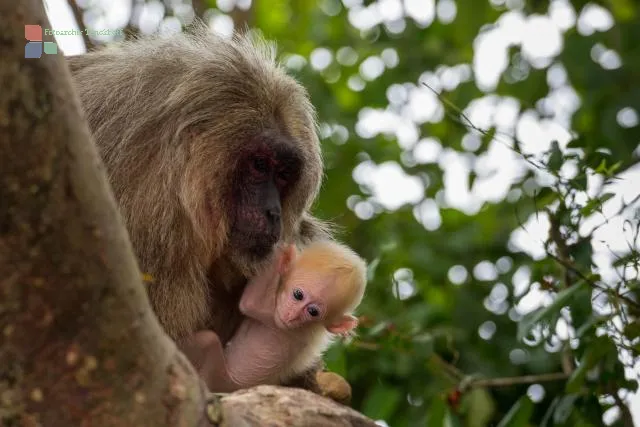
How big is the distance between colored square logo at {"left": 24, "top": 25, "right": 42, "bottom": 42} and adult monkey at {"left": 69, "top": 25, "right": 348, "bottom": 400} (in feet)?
8.32

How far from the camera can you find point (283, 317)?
5.11 metres

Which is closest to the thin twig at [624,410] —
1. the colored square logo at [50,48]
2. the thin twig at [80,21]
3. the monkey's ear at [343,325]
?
the monkey's ear at [343,325]

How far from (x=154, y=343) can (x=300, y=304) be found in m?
2.55

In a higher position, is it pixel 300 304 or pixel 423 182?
pixel 300 304

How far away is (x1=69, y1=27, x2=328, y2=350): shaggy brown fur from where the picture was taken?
493 cm

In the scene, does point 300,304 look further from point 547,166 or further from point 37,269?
point 37,269

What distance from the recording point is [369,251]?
816 cm

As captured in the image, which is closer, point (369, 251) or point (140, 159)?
point (140, 159)

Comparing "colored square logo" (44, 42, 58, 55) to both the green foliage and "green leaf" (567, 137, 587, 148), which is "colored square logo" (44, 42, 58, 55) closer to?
the green foliage

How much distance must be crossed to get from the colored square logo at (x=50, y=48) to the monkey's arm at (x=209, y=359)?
2782 millimetres

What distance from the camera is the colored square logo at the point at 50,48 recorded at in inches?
94.3

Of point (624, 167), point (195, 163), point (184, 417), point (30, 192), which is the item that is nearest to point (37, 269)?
point (30, 192)

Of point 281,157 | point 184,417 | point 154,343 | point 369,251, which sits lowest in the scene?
point 369,251

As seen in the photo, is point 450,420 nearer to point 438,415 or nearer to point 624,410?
point 438,415
